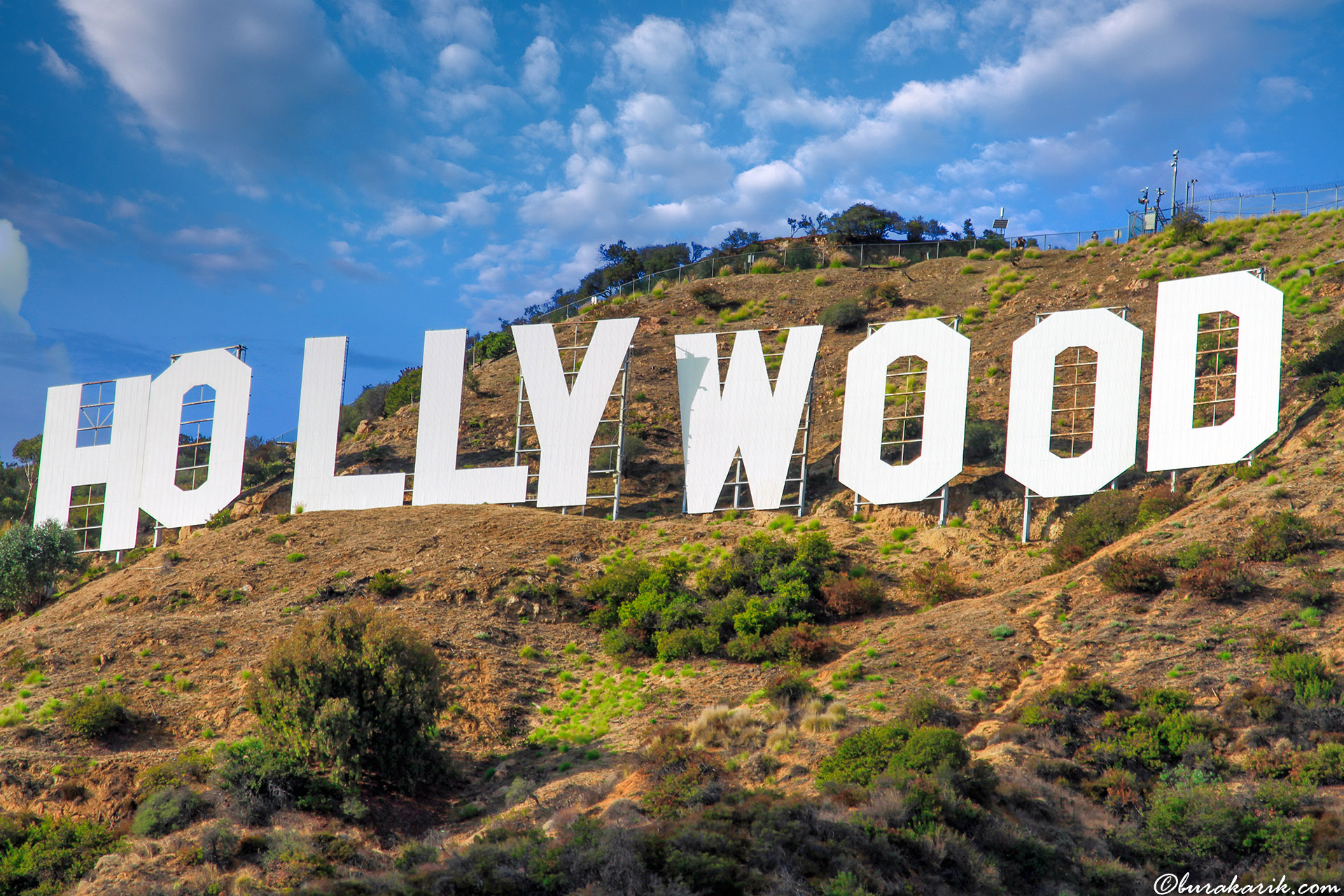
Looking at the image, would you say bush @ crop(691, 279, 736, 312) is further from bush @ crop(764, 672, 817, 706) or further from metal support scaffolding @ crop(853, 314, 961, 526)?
bush @ crop(764, 672, 817, 706)

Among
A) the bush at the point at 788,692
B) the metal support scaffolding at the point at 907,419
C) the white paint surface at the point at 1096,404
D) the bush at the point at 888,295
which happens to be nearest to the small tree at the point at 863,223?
the bush at the point at 888,295

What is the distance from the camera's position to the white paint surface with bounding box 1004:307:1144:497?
27656 mm

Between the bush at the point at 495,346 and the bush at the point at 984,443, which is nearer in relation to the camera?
the bush at the point at 984,443

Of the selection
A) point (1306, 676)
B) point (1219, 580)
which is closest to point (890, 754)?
point (1306, 676)

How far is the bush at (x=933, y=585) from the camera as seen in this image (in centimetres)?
2564

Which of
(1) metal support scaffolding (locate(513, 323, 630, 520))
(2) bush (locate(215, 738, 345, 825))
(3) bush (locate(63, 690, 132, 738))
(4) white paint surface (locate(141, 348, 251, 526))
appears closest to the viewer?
(2) bush (locate(215, 738, 345, 825))

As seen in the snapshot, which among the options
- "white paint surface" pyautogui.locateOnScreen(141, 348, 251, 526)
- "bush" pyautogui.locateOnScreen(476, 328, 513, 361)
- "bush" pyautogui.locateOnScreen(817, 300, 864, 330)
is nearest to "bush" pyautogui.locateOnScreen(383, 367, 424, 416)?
"bush" pyautogui.locateOnScreen(476, 328, 513, 361)

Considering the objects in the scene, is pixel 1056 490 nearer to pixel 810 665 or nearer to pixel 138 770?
pixel 810 665

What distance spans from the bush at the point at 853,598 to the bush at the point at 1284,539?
8.25 meters

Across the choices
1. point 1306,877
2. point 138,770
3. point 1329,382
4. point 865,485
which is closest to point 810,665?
point 865,485

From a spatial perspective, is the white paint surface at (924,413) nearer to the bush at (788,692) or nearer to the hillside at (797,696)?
the hillside at (797,696)

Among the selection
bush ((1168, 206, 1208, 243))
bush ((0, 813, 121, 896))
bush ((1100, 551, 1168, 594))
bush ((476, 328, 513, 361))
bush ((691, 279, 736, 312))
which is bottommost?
bush ((0, 813, 121, 896))

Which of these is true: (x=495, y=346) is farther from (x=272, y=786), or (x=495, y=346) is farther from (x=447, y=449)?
(x=272, y=786)

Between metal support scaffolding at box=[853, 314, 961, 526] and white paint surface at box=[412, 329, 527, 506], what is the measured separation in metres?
11.4
